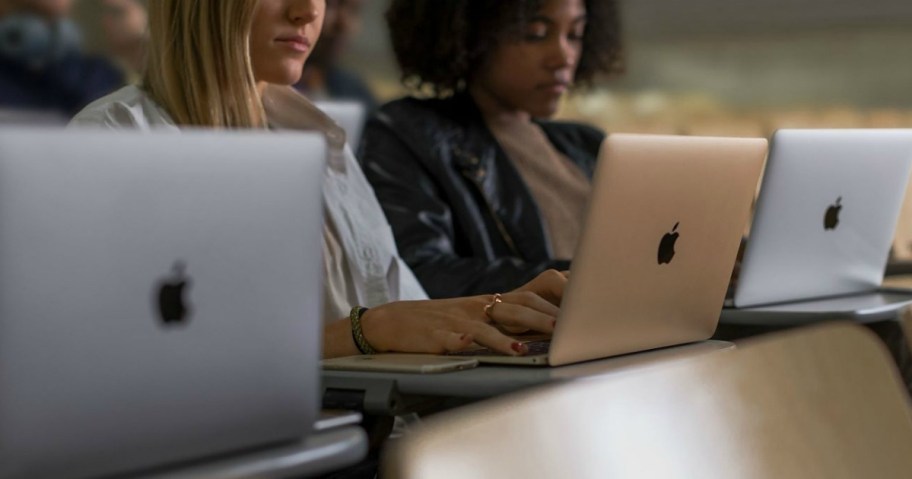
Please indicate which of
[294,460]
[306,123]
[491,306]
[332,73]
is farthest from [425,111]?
[332,73]

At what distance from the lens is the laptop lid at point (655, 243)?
145cm

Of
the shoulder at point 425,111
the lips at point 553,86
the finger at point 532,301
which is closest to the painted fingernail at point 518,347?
the finger at point 532,301

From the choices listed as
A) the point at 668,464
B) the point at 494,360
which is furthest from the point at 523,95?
the point at 668,464

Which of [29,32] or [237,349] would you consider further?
[29,32]

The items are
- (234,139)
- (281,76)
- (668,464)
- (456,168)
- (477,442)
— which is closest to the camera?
(477,442)

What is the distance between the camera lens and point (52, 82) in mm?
→ 4383

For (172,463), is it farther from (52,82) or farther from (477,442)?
(52,82)

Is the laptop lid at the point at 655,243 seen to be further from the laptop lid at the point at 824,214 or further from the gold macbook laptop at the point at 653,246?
the laptop lid at the point at 824,214

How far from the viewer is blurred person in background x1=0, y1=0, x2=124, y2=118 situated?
431 centimetres

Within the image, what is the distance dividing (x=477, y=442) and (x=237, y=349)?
1.24 feet

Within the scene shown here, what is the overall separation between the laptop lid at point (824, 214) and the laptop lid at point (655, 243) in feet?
1.09

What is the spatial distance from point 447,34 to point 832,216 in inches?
41.0

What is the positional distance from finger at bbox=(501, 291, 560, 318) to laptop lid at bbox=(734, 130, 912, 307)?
48 centimetres

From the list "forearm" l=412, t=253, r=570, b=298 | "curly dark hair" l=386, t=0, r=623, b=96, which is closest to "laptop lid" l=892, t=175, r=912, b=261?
"curly dark hair" l=386, t=0, r=623, b=96
